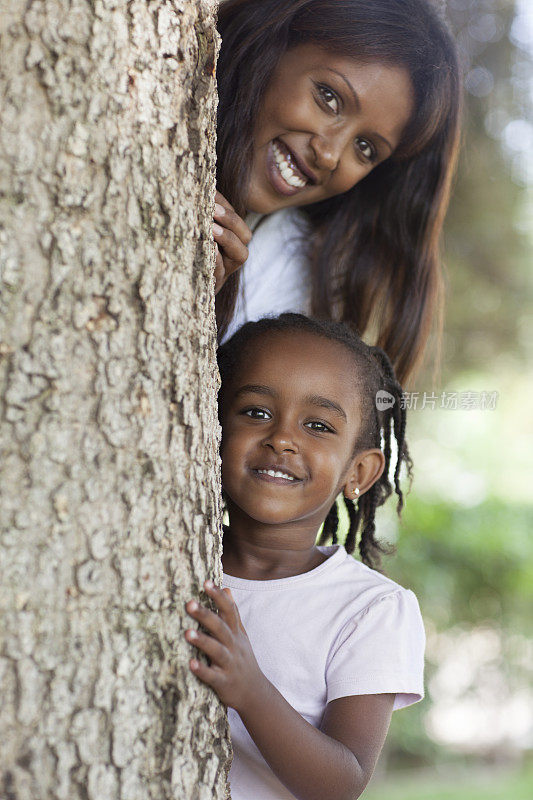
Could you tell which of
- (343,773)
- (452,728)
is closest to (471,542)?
(452,728)

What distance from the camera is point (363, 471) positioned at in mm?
2025

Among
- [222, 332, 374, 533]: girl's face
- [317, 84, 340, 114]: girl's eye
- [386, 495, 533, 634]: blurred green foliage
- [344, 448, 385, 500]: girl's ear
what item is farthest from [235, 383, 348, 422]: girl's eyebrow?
[386, 495, 533, 634]: blurred green foliage

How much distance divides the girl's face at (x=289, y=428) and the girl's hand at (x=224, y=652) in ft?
1.56

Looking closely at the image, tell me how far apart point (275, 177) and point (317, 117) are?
19cm

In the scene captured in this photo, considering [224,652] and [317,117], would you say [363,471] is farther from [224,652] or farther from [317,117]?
[317,117]

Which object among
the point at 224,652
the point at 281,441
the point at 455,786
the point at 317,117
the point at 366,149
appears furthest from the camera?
the point at 455,786

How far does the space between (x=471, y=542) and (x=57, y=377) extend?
453 centimetres

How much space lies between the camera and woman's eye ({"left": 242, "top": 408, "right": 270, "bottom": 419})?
1891 mm

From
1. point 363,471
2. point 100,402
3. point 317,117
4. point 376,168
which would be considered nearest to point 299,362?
point 363,471

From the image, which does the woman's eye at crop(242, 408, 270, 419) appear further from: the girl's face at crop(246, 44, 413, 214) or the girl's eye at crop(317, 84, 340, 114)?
the girl's eye at crop(317, 84, 340, 114)

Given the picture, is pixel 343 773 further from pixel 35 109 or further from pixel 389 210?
pixel 389 210

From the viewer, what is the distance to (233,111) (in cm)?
217

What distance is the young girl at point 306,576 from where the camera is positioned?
5.08 ft

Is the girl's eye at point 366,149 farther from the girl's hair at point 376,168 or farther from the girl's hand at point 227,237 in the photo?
the girl's hand at point 227,237
